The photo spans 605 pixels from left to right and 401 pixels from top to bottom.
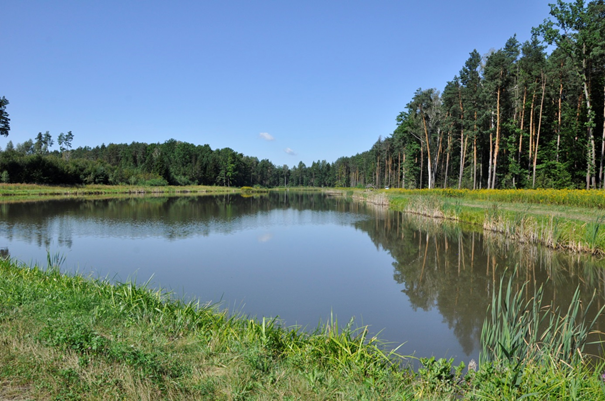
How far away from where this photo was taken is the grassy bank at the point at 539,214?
1045 cm

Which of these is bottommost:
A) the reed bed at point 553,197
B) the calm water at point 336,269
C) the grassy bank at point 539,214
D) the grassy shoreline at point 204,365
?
the calm water at point 336,269

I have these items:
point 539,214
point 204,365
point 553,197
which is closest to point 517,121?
point 553,197

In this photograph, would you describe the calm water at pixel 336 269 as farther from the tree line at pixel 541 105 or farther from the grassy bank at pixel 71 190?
the grassy bank at pixel 71 190

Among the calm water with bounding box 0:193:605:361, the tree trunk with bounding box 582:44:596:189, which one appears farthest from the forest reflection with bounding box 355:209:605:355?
the tree trunk with bounding box 582:44:596:189

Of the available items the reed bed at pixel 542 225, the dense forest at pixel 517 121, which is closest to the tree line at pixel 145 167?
the dense forest at pixel 517 121

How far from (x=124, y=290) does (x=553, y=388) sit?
15.6ft

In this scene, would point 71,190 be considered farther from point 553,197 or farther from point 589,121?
point 589,121

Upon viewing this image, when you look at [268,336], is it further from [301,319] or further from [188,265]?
[188,265]

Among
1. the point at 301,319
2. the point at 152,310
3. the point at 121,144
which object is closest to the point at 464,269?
the point at 301,319

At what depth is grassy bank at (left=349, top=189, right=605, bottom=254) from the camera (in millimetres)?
A: 10452

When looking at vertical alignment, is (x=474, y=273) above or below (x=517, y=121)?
below

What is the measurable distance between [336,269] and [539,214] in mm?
8636

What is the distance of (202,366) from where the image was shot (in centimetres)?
316

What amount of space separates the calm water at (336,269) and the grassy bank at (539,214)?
0.55 metres
